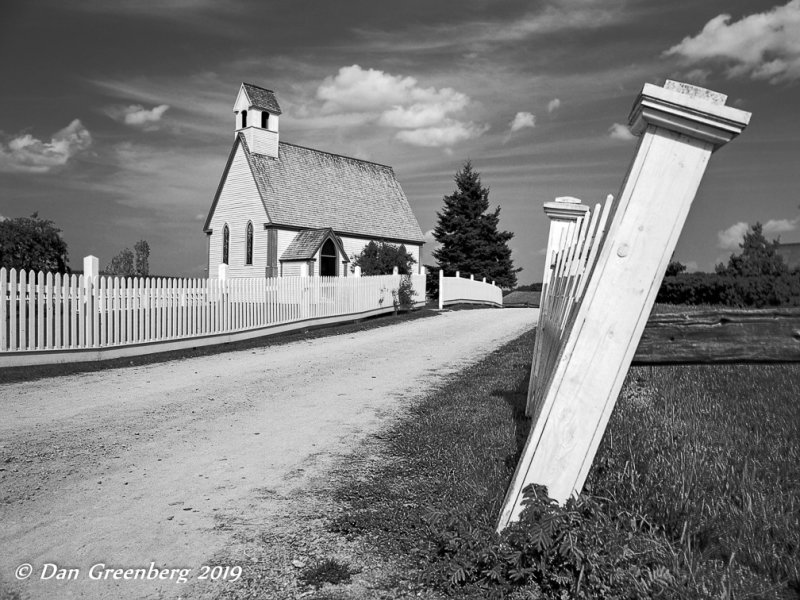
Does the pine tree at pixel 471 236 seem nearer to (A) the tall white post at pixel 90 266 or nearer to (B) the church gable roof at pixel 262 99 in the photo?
(B) the church gable roof at pixel 262 99

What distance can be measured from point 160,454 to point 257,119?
30083mm

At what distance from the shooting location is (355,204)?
35906 millimetres

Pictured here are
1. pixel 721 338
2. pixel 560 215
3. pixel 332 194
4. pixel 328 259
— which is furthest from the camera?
pixel 332 194

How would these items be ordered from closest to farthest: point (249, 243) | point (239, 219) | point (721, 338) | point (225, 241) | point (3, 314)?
point (721, 338) < point (3, 314) < point (249, 243) < point (239, 219) < point (225, 241)

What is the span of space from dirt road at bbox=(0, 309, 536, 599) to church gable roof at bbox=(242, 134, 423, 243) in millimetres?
22194

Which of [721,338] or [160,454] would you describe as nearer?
[721,338]

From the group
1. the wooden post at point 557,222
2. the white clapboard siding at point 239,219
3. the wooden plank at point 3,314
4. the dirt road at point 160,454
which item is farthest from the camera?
the white clapboard siding at point 239,219

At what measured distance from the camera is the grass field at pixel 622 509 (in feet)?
8.15

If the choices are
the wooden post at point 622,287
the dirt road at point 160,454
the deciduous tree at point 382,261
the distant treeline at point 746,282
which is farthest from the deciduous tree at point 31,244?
the wooden post at point 622,287

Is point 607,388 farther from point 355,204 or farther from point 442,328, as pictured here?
point 355,204

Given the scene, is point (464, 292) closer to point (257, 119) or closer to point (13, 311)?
point (257, 119)

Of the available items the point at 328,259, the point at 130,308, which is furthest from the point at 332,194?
the point at 130,308

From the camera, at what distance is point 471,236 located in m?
47.2

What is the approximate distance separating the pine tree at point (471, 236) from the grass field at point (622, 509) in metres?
41.8
